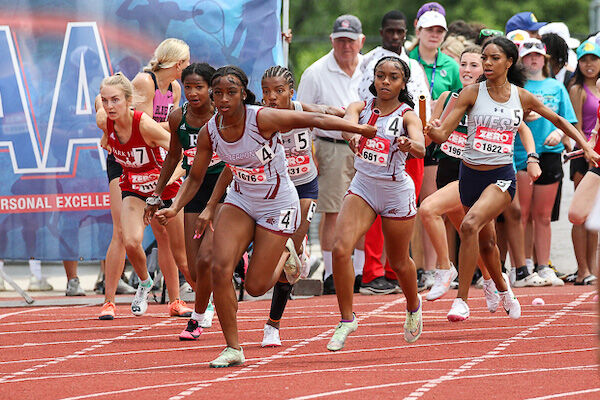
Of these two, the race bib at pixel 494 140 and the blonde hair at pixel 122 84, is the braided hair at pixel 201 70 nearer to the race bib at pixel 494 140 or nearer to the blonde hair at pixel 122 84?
the blonde hair at pixel 122 84

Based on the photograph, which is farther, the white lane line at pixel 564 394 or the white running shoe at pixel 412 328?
the white running shoe at pixel 412 328

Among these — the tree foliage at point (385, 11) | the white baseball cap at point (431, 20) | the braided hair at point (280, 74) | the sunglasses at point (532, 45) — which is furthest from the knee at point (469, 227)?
the tree foliage at point (385, 11)

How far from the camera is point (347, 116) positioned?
349 inches

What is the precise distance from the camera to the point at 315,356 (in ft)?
27.4

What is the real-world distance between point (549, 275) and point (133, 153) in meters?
4.85

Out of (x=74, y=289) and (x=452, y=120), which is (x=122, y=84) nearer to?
(x=452, y=120)

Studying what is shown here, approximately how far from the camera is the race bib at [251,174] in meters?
8.06

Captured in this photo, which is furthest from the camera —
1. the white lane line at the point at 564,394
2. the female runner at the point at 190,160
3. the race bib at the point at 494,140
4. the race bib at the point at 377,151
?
the race bib at the point at 494,140

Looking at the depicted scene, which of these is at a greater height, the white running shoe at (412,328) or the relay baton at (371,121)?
the relay baton at (371,121)

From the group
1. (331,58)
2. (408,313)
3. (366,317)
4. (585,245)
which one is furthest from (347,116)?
(585,245)

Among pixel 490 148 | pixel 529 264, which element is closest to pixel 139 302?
pixel 490 148

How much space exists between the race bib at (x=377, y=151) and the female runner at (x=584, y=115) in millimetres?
4797

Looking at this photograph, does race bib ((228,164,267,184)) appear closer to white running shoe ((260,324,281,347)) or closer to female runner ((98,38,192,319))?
white running shoe ((260,324,281,347))

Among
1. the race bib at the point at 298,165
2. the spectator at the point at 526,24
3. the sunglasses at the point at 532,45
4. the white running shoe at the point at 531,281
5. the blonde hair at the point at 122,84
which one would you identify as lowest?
the white running shoe at the point at 531,281
